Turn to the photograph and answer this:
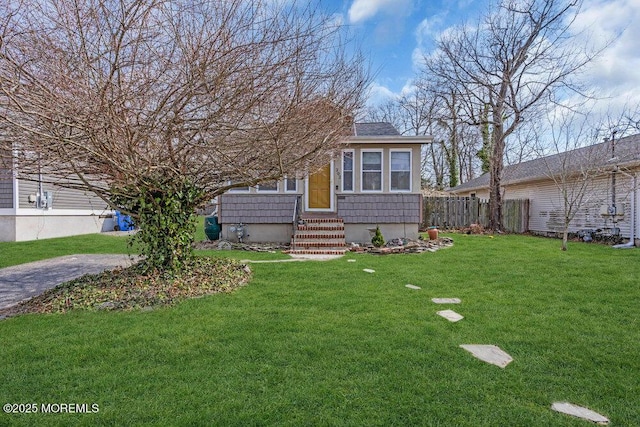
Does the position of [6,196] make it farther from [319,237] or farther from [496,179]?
[496,179]

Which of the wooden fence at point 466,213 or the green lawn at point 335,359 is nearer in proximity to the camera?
the green lawn at point 335,359

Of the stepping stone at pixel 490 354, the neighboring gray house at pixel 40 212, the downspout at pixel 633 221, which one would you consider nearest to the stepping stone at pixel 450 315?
the stepping stone at pixel 490 354

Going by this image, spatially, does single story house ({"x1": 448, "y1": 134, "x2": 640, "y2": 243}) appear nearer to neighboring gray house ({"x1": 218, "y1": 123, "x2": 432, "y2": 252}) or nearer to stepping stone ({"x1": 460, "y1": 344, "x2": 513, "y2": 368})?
neighboring gray house ({"x1": 218, "y1": 123, "x2": 432, "y2": 252})

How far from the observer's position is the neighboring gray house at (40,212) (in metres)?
10.7

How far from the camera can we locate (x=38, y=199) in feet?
37.5

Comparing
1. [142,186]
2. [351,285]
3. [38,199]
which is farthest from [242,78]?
[38,199]

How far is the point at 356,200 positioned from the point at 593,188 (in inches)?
327

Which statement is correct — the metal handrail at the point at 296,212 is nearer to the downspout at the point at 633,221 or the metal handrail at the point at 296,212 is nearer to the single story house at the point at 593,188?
the single story house at the point at 593,188

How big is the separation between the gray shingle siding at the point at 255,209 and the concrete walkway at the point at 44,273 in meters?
2.94

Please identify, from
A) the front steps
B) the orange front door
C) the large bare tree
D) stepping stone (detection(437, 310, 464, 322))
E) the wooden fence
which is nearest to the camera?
the large bare tree

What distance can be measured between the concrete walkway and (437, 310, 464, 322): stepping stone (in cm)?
511

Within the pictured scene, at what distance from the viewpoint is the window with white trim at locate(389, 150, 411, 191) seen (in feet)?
33.3

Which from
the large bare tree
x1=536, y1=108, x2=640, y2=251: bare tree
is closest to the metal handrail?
the large bare tree

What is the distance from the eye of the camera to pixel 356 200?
33.2ft
